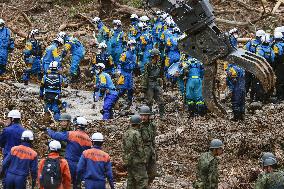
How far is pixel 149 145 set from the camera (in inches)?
536

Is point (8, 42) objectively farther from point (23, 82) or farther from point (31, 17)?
point (31, 17)

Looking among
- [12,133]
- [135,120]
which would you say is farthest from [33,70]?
[135,120]

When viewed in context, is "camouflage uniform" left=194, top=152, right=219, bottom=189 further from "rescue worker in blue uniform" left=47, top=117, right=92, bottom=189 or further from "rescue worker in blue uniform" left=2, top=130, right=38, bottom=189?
"rescue worker in blue uniform" left=2, top=130, right=38, bottom=189

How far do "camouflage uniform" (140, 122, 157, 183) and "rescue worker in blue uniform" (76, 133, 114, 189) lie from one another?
4.96 ft

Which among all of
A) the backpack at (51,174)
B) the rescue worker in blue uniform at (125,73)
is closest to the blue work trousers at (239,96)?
the rescue worker in blue uniform at (125,73)

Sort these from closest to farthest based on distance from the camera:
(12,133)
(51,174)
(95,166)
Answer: (51,174) → (95,166) → (12,133)

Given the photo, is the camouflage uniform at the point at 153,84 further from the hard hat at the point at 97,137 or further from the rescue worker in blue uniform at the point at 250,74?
the hard hat at the point at 97,137

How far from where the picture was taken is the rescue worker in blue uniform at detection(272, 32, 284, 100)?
20.6 meters

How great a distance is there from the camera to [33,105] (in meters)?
20.5

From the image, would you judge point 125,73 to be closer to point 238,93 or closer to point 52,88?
point 52,88

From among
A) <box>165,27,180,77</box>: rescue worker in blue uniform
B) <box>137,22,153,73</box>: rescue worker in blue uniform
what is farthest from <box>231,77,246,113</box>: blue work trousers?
<box>137,22,153,73</box>: rescue worker in blue uniform

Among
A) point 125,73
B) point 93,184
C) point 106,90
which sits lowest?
point 93,184

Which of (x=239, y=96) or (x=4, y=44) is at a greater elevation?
(x=4, y=44)

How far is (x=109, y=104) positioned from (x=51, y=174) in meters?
7.83
